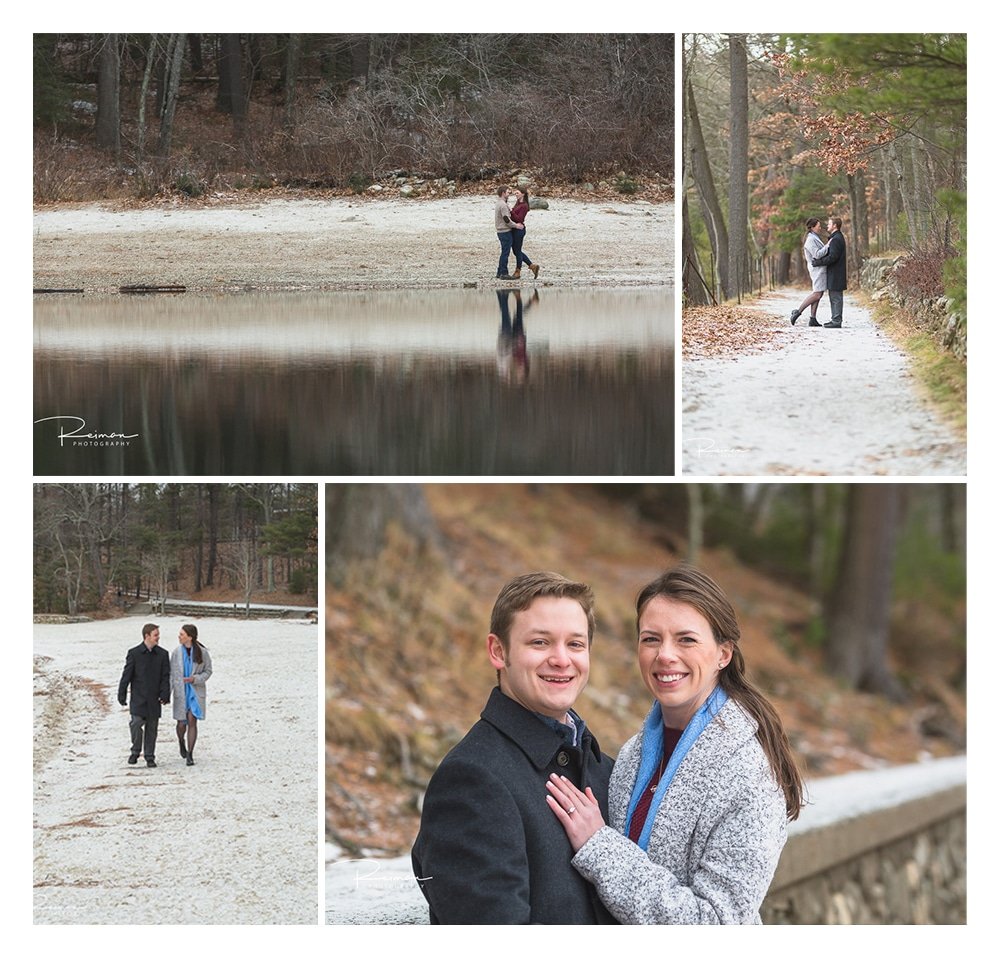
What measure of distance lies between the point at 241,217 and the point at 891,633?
716 cm

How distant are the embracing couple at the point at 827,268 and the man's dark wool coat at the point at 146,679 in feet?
14.3

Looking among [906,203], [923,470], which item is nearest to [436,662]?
[923,470]

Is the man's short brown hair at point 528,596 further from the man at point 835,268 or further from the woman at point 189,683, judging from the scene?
the man at point 835,268

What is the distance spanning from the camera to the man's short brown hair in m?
4.54

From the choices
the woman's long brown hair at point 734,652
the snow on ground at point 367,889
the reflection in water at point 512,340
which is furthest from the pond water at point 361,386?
the woman's long brown hair at point 734,652

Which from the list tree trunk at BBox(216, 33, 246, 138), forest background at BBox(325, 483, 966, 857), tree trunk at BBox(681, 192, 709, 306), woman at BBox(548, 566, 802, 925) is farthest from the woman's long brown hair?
tree trunk at BBox(216, 33, 246, 138)

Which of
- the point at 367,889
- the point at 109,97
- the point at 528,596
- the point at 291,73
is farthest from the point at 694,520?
the point at 528,596

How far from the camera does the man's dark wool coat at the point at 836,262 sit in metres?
8.07

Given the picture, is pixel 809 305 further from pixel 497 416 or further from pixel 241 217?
pixel 241 217

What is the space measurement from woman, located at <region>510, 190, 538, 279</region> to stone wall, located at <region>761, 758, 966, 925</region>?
12.6 ft

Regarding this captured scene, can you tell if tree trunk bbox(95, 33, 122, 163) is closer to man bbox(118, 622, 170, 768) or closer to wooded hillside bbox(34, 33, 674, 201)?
wooded hillside bbox(34, 33, 674, 201)

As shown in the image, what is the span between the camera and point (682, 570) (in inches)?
184

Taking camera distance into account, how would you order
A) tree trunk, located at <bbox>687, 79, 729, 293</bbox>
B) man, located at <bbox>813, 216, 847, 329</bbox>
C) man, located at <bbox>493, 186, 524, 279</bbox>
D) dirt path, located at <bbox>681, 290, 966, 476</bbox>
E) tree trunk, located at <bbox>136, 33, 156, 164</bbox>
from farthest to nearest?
1. man, located at <bbox>493, 186, 524, 279</bbox>
2. tree trunk, located at <bbox>136, 33, 156, 164</bbox>
3. tree trunk, located at <bbox>687, 79, 729, 293</bbox>
4. man, located at <bbox>813, 216, 847, 329</bbox>
5. dirt path, located at <bbox>681, 290, 966, 476</bbox>

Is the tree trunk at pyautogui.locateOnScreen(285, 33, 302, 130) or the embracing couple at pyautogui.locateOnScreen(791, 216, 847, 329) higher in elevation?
the tree trunk at pyautogui.locateOnScreen(285, 33, 302, 130)
